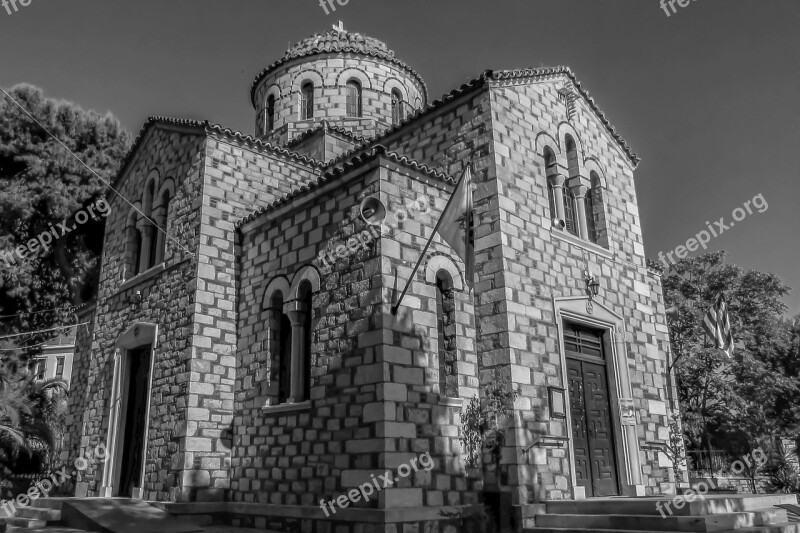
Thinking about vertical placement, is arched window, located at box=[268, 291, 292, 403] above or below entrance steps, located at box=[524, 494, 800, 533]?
above

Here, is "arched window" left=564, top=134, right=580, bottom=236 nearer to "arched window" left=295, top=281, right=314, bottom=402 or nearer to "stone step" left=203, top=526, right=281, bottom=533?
"arched window" left=295, top=281, right=314, bottom=402

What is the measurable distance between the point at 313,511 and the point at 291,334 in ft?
9.75

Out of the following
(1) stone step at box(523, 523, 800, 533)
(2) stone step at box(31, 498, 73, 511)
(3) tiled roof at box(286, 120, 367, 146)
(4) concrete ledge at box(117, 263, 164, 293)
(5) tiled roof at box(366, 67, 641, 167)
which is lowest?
(1) stone step at box(523, 523, 800, 533)

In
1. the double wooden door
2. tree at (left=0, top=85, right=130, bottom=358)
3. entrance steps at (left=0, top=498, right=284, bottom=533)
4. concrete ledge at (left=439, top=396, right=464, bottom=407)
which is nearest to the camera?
concrete ledge at (left=439, top=396, right=464, bottom=407)

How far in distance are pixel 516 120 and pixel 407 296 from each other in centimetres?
403

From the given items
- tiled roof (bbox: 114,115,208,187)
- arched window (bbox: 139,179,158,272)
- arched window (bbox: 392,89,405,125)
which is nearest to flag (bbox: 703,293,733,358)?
arched window (bbox: 392,89,405,125)

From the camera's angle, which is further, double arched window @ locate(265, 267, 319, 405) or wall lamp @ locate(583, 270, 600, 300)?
wall lamp @ locate(583, 270, 600, 300)

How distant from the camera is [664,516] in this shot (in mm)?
7957

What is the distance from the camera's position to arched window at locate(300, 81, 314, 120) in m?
17.6

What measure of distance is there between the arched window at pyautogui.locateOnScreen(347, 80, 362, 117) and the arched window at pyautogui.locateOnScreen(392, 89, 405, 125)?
0.97 metres

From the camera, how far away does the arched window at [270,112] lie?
1809 cm

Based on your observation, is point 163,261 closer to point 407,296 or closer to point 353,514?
point 407,296

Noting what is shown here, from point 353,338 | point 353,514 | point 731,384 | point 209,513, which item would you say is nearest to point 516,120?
point 353,338

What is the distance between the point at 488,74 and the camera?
35.4 feet
